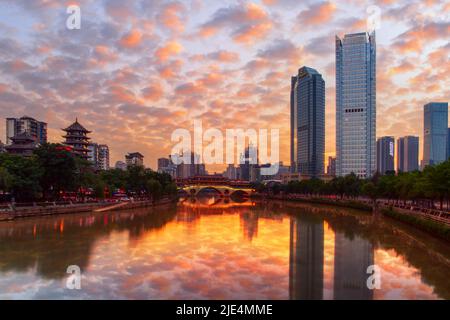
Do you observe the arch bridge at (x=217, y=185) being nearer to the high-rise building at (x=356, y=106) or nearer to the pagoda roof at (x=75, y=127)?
the high-rise building at (x=356, y=106)

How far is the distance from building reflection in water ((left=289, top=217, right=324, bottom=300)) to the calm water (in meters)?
0.04

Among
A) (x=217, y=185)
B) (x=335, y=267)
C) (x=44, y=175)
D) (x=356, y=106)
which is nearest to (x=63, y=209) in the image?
(x=44, y=175)

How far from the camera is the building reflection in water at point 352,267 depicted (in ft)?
49.5

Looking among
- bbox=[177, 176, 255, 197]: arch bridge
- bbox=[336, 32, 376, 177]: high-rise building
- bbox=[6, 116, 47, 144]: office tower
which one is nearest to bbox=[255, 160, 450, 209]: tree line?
bbox=[177, 176, 255, 197]: arch bridge

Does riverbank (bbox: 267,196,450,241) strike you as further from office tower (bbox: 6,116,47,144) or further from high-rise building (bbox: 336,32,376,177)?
office tower (bbox: 6,116,47,144)

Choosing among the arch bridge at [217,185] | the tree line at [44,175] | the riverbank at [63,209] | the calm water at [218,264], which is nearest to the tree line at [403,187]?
the calm water at [218,264]

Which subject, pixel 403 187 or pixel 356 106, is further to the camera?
pixel 356 106

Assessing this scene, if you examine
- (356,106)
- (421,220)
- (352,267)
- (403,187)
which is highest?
(356,106)

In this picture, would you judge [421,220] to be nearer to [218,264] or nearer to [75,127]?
[218,264]

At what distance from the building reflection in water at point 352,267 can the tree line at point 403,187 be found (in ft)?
42.4

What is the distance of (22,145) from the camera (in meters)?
67.1

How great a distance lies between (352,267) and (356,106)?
506 ft

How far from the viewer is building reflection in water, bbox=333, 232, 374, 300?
49.5 ft
